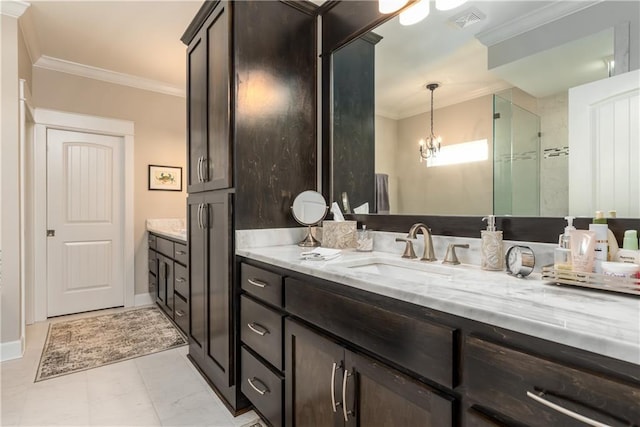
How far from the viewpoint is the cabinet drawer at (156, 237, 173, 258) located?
2.94 m

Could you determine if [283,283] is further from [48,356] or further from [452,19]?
[48,356]

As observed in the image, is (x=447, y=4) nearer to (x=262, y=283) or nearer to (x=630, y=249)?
(x=630, y=249)

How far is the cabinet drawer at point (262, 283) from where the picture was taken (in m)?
1.39

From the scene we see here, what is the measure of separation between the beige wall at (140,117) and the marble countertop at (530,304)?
331 cm

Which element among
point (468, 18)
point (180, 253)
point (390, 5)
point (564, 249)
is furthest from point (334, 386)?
point (180, 253)

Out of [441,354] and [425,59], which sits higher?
[425,59]

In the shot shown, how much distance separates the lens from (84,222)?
3510 millimetres

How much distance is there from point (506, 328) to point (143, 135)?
13.6 ft

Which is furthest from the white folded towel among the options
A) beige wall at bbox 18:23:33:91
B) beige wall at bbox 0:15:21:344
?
beige wall at bbox 18:23:33:91

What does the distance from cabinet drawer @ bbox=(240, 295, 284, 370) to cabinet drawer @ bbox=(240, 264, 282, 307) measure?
5 cm

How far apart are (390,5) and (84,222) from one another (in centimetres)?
362

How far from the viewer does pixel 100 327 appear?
304 cm

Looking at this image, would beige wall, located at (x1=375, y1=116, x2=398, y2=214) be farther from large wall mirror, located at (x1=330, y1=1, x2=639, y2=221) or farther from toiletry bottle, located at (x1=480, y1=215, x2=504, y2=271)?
toiletry bottle, located at (x1=480, y1=215, x2=504, y2=271)

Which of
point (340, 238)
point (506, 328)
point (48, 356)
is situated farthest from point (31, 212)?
point (506, 328)
